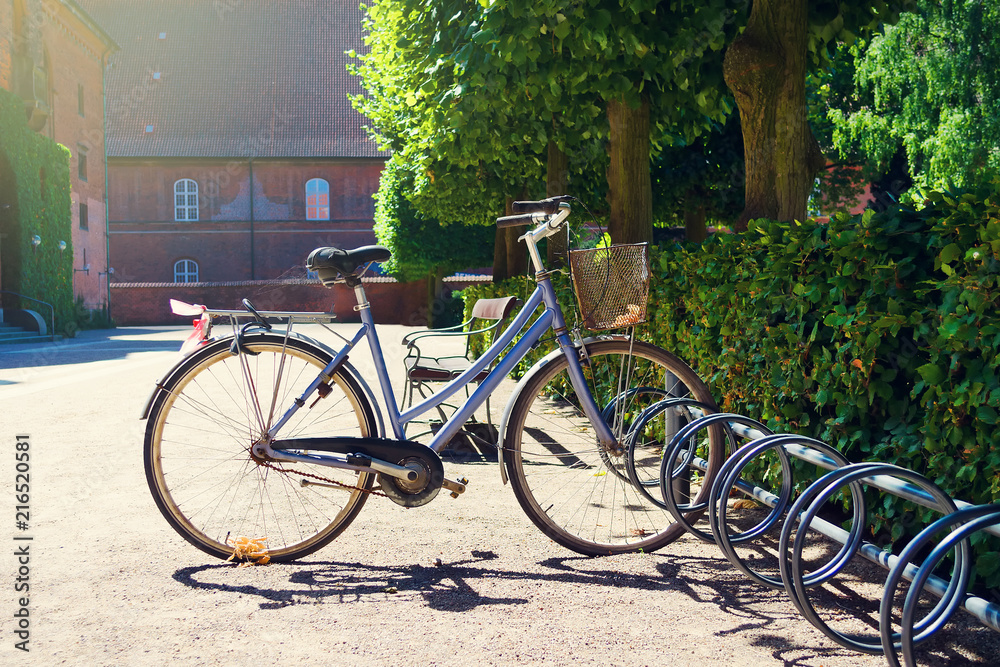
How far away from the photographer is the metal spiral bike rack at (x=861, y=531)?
2.06 m

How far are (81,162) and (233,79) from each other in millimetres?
16878

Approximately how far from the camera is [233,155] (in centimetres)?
4556

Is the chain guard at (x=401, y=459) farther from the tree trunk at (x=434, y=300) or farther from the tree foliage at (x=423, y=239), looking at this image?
the tree trunk at (x=434, y=300)

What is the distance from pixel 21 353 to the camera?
16672 mm

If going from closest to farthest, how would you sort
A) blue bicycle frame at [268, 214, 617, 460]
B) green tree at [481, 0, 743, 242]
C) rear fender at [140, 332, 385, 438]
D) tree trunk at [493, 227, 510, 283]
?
rear fender at [140, 332, 385, 438], blue bicycle frame at [268, 214, 617, 460], green tree at [481, 0, 743, 242], tree trunk at [493, 227, 510, 283]

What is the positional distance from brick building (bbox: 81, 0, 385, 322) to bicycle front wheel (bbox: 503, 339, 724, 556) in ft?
130

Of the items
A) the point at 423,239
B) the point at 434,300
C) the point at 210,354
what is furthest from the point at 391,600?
the point at 434,300

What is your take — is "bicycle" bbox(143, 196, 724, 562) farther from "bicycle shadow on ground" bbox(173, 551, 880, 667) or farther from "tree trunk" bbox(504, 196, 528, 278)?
"tree trunk" bbox(504, 196, 528, 278)

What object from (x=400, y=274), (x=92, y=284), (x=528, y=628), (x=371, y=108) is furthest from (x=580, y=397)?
(x=92, y=284)

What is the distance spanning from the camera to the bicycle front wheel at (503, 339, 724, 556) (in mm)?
3725

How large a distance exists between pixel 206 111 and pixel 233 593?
47755mm

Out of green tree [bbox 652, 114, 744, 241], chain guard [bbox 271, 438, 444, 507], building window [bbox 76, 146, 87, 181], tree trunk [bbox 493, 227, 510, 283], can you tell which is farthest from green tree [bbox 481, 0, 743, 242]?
building window [bbox 76, 146, 87, 181]

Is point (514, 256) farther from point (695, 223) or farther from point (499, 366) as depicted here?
point (499, 366)

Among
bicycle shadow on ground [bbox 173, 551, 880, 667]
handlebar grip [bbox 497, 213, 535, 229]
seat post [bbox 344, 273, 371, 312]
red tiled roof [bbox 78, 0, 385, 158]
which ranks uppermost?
red tiled roof [bbox 78, 0, 385, 158]
